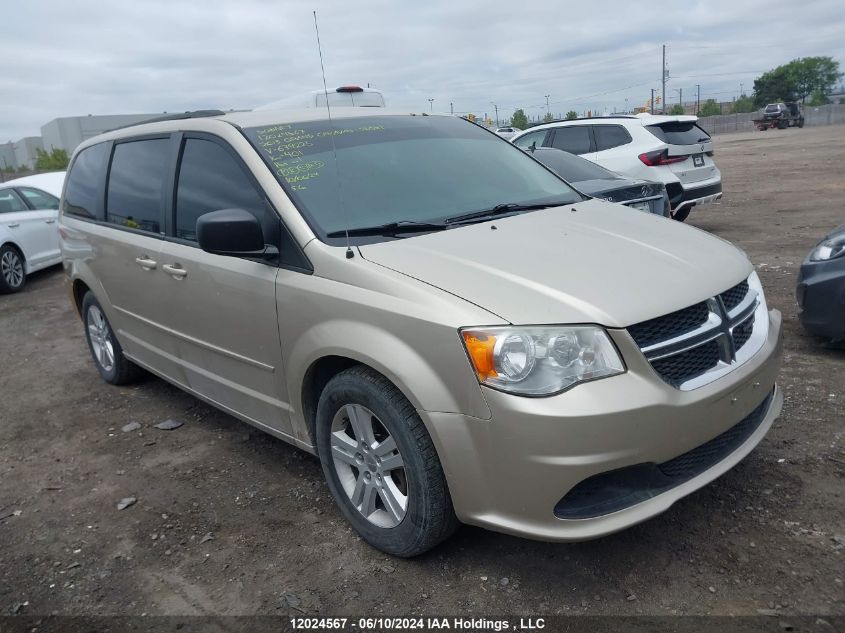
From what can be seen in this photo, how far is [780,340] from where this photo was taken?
308 centimetres

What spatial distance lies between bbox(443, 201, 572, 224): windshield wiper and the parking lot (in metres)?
1.38

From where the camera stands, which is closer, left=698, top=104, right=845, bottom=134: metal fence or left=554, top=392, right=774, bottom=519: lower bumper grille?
left=554, top=392, right=774, bottom=519: lower bumper grille

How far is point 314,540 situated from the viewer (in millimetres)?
3133

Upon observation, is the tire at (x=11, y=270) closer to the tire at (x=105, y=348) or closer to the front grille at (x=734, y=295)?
the tire at (x=105, y=348)

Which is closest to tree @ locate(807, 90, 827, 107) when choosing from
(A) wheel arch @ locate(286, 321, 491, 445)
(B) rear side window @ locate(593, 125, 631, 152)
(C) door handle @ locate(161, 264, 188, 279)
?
(B) rear side window @ locate(593, 125, 631, 152)

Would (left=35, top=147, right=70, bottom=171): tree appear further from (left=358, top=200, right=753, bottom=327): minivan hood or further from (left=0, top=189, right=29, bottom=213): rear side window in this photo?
(left=358, top=200, right=753, bottom=327): minivan hood

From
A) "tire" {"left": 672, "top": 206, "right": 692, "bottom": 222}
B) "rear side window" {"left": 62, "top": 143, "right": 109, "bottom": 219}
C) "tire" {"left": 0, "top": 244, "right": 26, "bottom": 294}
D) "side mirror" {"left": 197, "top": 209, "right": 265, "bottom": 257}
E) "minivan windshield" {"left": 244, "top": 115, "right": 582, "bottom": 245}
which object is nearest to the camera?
"side mirror" {"left": 197, "top": 209, "right": 265, "bottom": 257}

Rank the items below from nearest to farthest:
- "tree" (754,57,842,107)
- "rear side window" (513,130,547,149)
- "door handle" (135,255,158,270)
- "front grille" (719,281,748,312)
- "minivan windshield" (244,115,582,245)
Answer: "front grille" (719,281,748,312) → "minivan windshield" (244,115,582,245) → "door handle" (135,255,158,270) → "rear side window" (513,130,547,149) → "tree" (754,57,842,107)

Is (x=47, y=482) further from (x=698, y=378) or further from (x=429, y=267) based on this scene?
(x=698, y=378)

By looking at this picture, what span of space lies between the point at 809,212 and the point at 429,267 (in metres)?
9.83

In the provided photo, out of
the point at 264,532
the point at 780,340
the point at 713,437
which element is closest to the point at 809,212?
the point at 780,340

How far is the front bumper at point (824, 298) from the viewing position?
14.3 feet

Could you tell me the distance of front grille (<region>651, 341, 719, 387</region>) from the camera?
97.3 inches

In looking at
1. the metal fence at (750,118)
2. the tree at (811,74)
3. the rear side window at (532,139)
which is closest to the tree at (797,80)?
the tree at (811,74)
